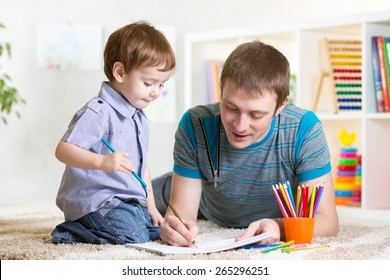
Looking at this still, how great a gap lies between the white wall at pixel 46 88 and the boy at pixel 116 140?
164 centimetres

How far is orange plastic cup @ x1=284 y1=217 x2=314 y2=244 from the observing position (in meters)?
1.61

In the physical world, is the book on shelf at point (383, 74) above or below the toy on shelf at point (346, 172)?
above

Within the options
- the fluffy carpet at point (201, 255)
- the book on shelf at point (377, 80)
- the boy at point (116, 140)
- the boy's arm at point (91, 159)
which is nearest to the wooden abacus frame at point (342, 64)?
the book on shelf at point (377, 80)

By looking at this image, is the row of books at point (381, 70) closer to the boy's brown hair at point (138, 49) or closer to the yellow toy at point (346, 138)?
the yellow toy at point (346, 138)

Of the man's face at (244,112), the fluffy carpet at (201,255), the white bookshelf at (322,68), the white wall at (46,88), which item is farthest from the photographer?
the white wall at (46,88)

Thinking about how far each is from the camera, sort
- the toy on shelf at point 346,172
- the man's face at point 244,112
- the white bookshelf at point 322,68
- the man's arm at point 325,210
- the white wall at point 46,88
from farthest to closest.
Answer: the white wall at point 46,88
the toy on shelf at point 346,172
the white bookshelf at point 322,68
the man's arm at point 325,210
the man's face at point 244,112

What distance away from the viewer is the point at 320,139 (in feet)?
5.90

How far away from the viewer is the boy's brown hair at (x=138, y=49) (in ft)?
5.34

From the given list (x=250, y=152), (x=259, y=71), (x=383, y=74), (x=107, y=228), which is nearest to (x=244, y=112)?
(x=259, y=71)

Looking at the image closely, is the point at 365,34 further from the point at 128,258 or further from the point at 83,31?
the point at 128,258

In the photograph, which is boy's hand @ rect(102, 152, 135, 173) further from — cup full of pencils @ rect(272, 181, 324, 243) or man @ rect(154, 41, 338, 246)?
cup full of pencils @ rect(272, 181, 324, 243)

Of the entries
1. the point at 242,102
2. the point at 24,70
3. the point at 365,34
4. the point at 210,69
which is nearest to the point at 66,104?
the point at 24,70
